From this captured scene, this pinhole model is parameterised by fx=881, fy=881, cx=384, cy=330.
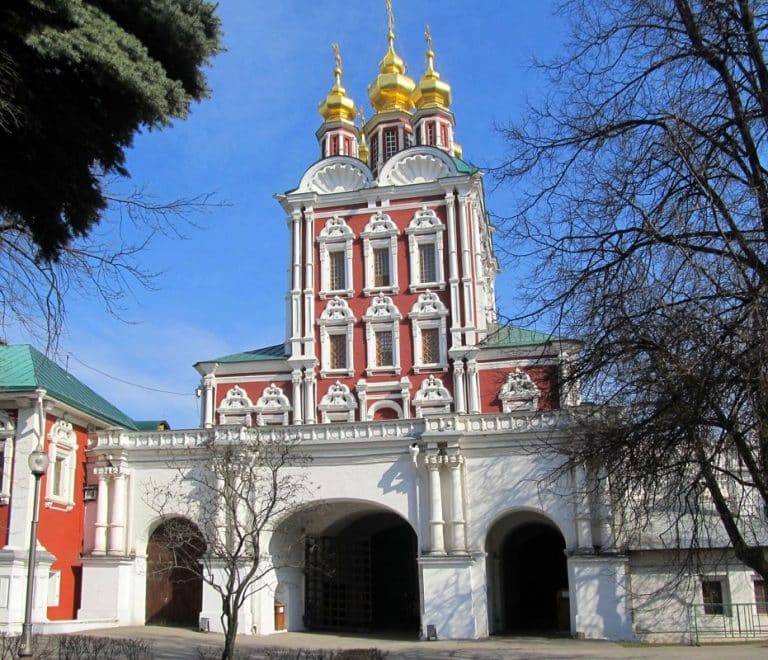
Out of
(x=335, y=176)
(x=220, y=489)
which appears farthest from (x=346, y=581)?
(x=335, y=176)

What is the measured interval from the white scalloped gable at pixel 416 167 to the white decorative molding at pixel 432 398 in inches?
326

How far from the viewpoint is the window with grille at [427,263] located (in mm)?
34281

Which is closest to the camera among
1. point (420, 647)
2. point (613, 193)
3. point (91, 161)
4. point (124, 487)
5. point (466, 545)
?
point (613, 193)

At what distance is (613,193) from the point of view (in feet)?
30.3

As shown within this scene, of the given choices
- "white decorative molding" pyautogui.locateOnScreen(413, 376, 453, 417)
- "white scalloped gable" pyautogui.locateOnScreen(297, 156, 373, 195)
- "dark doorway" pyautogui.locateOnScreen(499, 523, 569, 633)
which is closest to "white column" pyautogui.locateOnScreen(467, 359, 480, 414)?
"white decorative molding" pyautogui.locateOnScreen(413, 376, 453, 417)

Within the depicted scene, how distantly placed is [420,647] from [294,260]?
17904 millimetres

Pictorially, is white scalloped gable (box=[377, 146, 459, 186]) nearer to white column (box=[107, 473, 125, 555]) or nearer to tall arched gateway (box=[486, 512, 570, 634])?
tall arched gateway (box=[486, 512, 570, 634])

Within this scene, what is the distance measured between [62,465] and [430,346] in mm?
→ 13945

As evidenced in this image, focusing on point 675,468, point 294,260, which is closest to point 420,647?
point 675,468

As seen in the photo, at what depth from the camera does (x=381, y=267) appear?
34.9 metres

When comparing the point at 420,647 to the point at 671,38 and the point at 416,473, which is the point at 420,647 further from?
the point at 671,38

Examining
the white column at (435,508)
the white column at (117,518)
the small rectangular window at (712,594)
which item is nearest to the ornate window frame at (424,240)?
the white column at (435,508)

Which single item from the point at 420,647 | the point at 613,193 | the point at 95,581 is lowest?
the point at 420,647

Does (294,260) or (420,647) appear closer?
(420,647)
